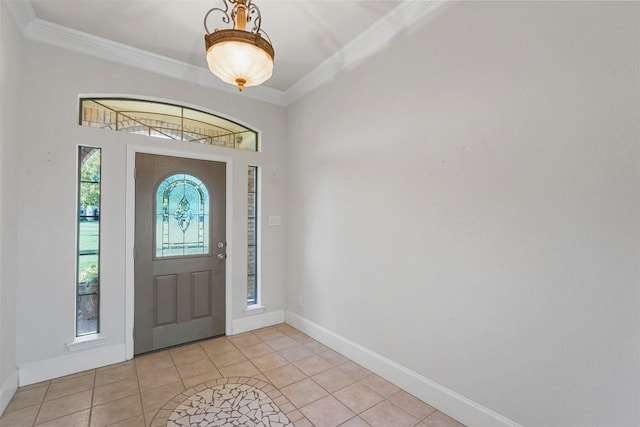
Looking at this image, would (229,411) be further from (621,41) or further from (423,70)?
(621,41)

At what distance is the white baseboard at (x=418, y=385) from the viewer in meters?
1.85

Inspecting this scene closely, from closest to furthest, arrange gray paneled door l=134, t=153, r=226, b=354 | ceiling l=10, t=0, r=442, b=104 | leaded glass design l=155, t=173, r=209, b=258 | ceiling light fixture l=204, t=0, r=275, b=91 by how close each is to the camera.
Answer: ceiling light fixture l=204, t=0, r=275, b=91
ceiling l=10, t=0, r=442, b=104
gray paneled door l=134, t=153, r=226, b=354
leaded glass design l=155, t=173, r=209, b=258

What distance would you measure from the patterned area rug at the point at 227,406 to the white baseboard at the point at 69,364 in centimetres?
99

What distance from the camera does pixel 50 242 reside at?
2473 millimetres

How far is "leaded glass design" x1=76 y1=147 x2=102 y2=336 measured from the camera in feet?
8.71

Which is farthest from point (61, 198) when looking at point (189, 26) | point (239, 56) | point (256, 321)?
point (256, 321)

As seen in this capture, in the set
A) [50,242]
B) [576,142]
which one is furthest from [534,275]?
[50,242]

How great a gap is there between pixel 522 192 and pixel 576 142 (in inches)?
13.6

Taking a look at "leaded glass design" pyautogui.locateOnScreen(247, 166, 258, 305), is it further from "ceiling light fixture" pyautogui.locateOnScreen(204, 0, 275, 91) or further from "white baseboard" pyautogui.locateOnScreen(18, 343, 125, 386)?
"ceiling light fixture" pyautogui.locateOnScreen(204, 0, 275, 91)

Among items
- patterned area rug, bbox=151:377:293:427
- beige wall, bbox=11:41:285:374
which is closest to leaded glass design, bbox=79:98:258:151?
beige wall, bbox=11:41:285:374

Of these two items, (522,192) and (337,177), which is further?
(337,177)

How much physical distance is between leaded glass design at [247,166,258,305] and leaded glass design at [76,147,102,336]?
1508 millimetres

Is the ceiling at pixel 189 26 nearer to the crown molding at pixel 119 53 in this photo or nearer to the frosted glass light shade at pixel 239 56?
the crown molding at pixel 119 53

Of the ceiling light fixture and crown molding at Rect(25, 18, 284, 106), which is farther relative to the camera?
crown molding at Rect(25, 18, 284, 106)
